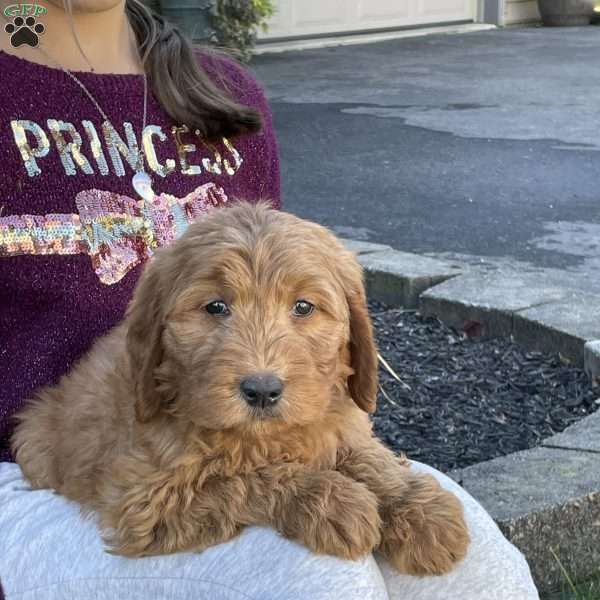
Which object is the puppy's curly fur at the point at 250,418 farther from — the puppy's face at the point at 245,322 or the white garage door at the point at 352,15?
the white garage door at the point at 352,15

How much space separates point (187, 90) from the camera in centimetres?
331

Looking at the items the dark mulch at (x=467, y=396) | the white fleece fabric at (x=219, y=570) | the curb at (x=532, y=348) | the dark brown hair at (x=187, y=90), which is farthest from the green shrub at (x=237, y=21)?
the white fleece fabric at (x=219, y=570)

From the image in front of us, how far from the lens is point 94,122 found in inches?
123

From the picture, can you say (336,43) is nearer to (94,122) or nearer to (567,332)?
(567,332)

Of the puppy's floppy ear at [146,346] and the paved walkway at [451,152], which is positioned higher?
the puppy's floppy ear at [146,346]

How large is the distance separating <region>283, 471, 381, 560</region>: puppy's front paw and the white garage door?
54.3ft

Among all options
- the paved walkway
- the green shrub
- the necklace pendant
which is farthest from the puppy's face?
the green shrub

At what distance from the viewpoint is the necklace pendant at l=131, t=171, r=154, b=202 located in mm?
3098

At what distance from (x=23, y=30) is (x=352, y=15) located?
56.9 feet

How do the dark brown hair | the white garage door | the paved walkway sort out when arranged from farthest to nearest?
the white garage door → the paved walkway → the dark brown hair

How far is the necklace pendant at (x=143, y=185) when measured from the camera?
10.2ft

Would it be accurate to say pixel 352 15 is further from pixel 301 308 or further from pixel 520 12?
pixel 301 308

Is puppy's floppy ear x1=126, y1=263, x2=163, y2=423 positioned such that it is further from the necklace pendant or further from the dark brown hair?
the dark brown hair

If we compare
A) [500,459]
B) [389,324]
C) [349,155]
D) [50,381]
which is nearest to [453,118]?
[349,155]
